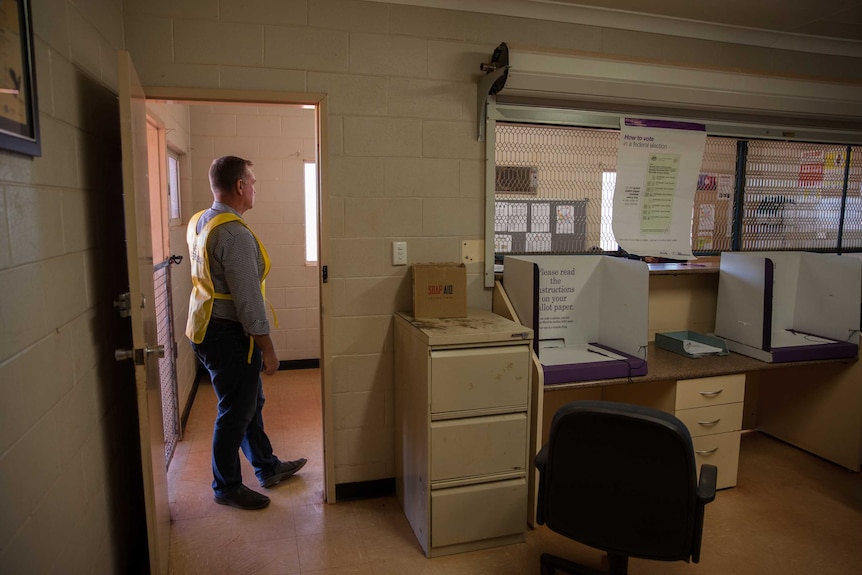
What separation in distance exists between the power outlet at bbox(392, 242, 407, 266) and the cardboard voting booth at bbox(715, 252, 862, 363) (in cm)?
179

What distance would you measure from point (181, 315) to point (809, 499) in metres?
3.77

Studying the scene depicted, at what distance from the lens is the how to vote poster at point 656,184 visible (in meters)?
3.04

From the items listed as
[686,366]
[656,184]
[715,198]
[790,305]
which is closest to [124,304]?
[686,366]

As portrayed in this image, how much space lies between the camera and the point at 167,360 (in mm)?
3168

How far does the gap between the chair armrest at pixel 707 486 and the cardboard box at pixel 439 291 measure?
1.16m

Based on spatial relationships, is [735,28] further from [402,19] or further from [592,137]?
[402,19]

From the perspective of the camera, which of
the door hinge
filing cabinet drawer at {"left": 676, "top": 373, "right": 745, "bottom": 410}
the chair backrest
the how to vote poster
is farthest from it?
the how to vote poster

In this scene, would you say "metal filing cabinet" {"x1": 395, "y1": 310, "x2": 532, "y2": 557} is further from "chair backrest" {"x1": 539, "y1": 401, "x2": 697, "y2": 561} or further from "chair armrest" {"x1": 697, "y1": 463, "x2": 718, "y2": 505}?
"chair armrest" {"x1": 697, "y1": 463, "x2": 718, "y2": 505}

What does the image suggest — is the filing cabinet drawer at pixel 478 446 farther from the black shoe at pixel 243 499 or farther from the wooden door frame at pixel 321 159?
the black shoe at pixel 243 499

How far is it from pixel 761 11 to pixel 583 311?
67.5 inches

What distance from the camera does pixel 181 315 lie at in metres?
3.76

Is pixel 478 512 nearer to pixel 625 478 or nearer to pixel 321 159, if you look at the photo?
pixel 625 478

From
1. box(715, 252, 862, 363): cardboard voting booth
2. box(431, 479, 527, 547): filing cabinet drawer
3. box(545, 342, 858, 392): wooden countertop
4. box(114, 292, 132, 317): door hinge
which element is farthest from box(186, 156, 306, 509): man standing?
box(715, 252, 862, 363): cardboard voting booth

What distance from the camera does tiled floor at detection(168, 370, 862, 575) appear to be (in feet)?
7.41
